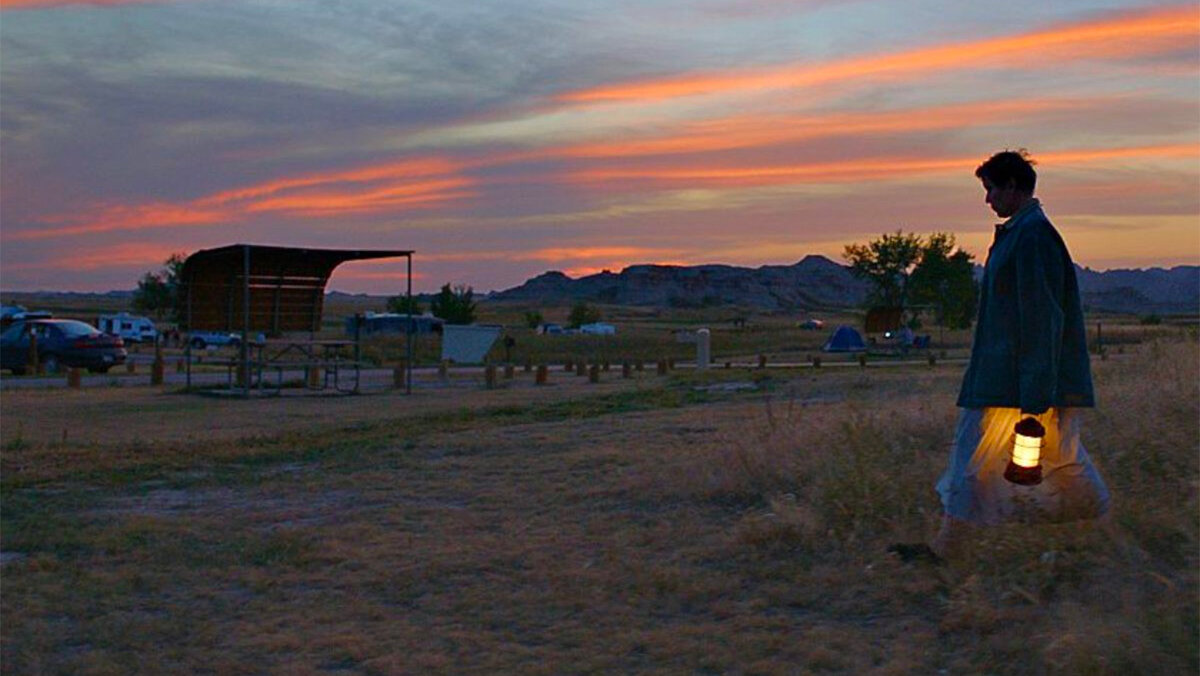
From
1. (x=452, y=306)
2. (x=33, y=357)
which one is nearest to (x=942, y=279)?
(x=452, y=306)

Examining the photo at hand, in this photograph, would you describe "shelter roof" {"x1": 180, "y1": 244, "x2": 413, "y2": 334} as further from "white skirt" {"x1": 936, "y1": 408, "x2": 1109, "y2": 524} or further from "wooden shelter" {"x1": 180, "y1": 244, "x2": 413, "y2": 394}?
"white skirt" {"x1": 936, "y1": 408, "x2": 1109, "y2": 524}

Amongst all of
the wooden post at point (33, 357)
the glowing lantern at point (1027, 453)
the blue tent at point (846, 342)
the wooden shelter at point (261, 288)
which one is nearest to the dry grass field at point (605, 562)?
the glowing lantern at point (1027, 453)

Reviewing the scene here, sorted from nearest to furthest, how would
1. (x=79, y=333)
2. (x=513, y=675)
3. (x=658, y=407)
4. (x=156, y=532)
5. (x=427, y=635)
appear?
(x=513, y=675) → (x=427, y=635) → (x=156, y=532) → (x=658, y=407) → (x=79, y=333)

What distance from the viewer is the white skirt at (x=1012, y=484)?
6.20 m

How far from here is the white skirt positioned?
6203 mm

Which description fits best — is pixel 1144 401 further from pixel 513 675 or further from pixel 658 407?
pixel 658 407

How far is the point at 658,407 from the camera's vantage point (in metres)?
18.8

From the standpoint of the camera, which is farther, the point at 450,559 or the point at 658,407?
the point at 658,407

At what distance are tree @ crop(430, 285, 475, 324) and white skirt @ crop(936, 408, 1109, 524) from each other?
2480 inches

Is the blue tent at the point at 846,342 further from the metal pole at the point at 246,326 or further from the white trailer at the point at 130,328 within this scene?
the white trailer at the point at 130,328

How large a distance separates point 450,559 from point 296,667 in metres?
1.98

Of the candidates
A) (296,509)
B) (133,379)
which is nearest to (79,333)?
(133,379)

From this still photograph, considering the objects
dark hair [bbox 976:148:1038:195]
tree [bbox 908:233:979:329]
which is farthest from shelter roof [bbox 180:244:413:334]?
tree [bbox 908:233:979:329]

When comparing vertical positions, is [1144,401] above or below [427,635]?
above
